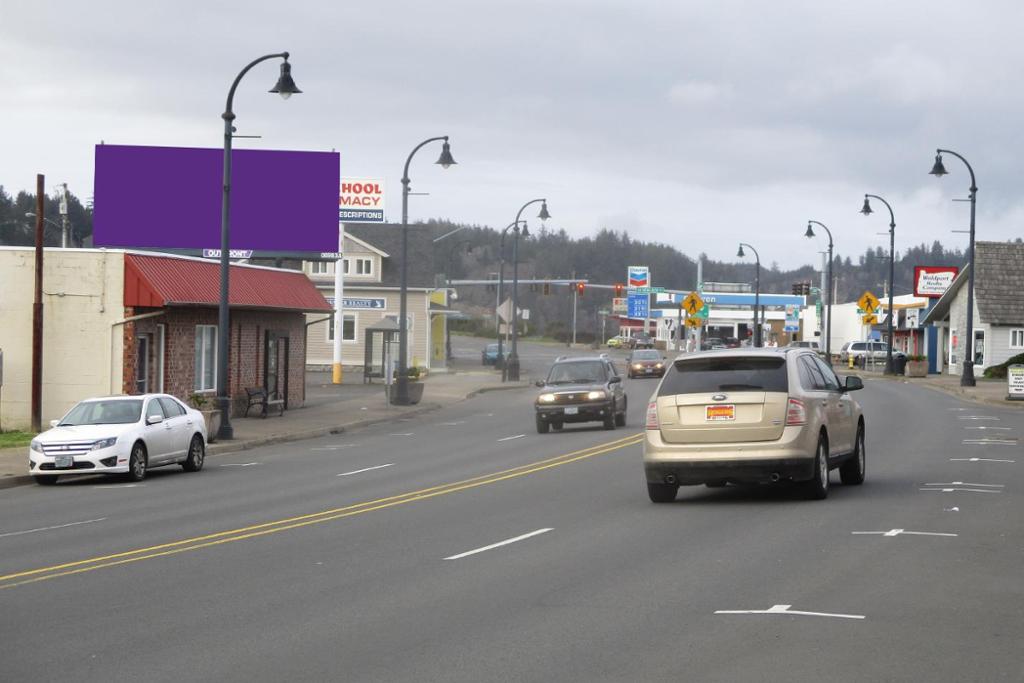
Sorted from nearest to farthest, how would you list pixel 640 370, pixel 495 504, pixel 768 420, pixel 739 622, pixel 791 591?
pixel 739 622 → pixel 791 591 → pixel 768 420 → pixel 495 504 → pixel 640 370

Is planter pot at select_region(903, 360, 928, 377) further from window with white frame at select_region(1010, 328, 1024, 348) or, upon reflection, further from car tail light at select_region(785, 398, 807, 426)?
car tail light at select_region(785, 398, 807, 426)

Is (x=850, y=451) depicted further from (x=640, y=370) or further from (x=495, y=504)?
(x=640, y=370)

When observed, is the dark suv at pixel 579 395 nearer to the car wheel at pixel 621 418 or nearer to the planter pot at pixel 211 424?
the car wheel at pixel 621 418

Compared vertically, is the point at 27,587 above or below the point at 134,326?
below

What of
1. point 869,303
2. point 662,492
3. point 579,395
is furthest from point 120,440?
point 869,303

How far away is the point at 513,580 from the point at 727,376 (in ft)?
19.8

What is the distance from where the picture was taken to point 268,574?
1191 centimetres

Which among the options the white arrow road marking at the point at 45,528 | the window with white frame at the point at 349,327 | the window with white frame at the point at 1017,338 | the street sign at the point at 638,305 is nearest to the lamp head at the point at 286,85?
the white arrow road marking at the point at 45,528

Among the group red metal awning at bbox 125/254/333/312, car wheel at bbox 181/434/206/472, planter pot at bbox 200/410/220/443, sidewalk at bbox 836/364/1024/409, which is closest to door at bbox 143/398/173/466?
car wheel at bbox 181/434/206/472

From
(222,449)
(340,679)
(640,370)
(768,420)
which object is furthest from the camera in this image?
(640,370)

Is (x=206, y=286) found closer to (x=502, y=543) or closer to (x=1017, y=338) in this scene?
(x=502, y=543)

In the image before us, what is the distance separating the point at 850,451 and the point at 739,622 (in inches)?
371

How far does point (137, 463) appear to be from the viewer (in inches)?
912

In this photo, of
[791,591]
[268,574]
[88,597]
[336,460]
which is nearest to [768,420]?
[791,591]
